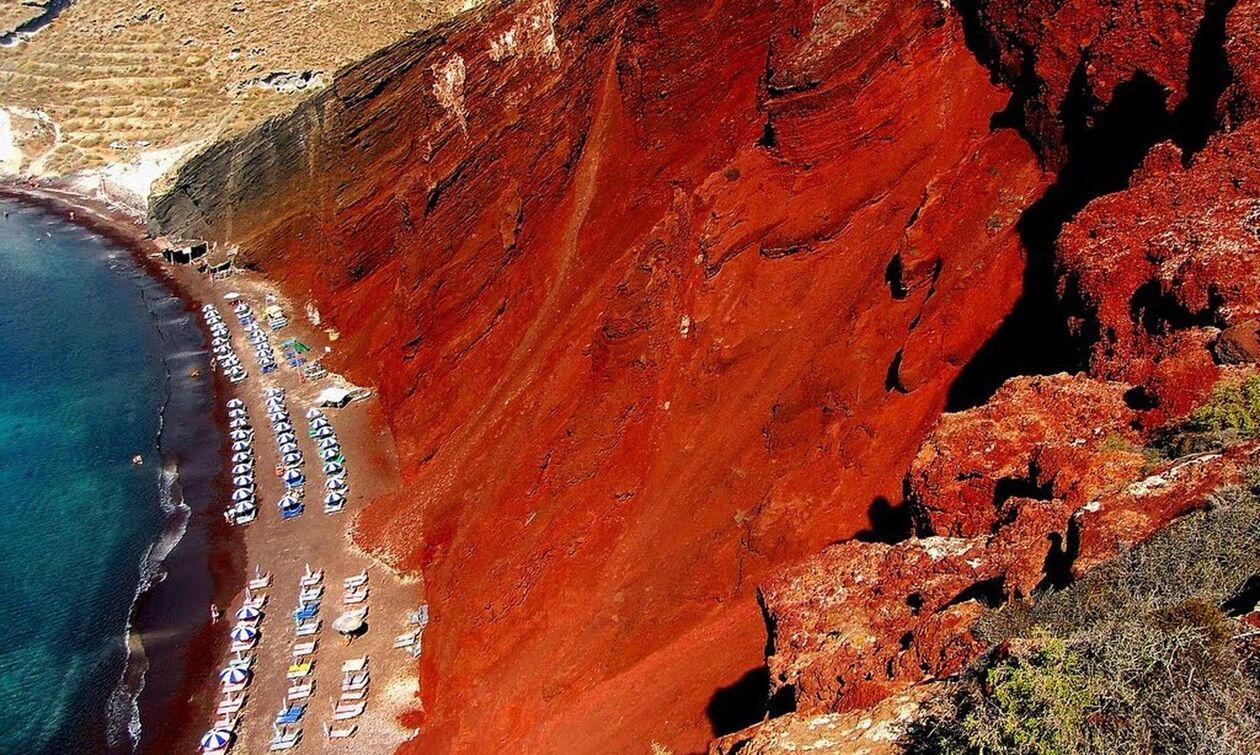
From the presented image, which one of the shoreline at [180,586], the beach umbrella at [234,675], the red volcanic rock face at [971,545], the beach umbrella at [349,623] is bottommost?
the beach umbrella at [349,623]

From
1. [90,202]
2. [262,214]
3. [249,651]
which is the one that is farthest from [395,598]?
[90,202]

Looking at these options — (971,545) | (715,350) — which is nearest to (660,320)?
(715,350)

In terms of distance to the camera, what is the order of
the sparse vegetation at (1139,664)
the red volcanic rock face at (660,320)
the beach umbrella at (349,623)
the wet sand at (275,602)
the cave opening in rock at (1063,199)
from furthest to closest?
the beach umbrella at (349,623) → the wet sand at (275,602) → the red volcanic rock face at (660,320) → the cave opening in rock at (1063,199) → the sparse vegetation at (1139,664)

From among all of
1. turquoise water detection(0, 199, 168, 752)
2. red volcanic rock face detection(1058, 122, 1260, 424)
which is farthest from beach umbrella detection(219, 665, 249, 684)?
red volcanic rock face detection(1058, 122, 1260, 424)

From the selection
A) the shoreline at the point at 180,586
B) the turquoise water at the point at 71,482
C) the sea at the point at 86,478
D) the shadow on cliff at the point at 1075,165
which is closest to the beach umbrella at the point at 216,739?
the shoreline at the point at 180,586

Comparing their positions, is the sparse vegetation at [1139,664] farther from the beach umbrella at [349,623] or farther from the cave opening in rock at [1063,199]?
the beach umbrella at [349,623]

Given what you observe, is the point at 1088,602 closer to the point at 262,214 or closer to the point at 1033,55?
the point at 1033,55

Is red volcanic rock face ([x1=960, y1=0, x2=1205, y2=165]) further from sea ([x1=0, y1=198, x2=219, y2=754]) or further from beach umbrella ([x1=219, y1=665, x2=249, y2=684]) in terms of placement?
sea ([x1=0, y1=198, x2=219, y2=754])
